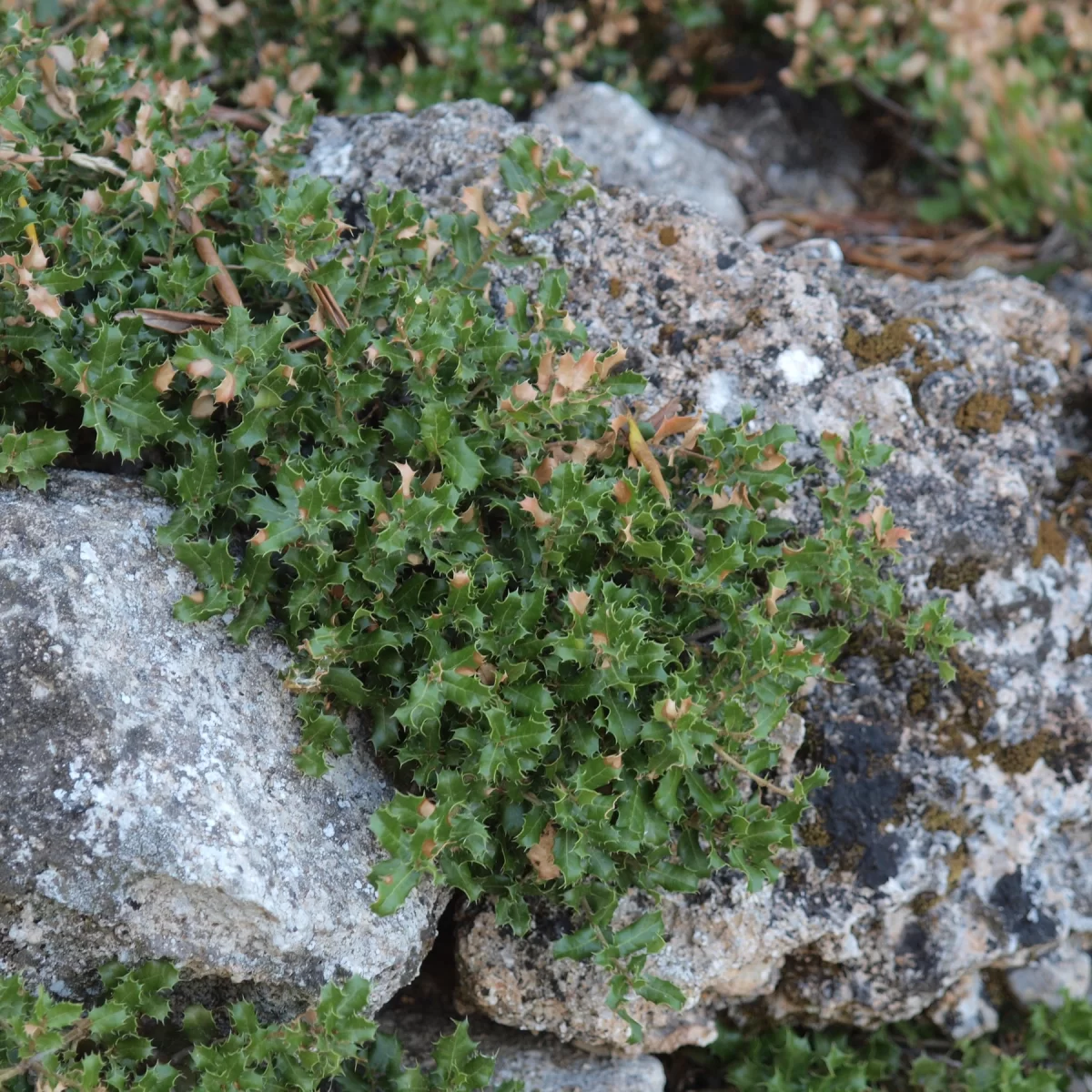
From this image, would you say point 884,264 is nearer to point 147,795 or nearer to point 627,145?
point 627,145

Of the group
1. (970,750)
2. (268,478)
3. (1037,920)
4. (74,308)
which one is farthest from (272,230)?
(1037,920)

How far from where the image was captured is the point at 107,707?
246cm

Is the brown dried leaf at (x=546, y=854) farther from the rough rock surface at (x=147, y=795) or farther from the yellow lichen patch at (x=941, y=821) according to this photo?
the yellow lichen patch at (x=941, y=821)

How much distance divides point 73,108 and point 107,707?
1.73 m

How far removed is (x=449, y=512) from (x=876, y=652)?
4.53ft

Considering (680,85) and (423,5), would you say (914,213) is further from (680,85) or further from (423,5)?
(423,5)

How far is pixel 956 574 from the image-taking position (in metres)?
3.31

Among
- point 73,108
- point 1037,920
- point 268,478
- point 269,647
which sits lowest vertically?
point 1037,920

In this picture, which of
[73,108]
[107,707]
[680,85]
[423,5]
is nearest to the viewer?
[107,707]

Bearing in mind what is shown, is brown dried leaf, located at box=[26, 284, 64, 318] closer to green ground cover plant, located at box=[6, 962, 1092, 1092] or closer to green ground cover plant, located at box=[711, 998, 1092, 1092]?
green ground cover plant, located at box=[6, 962, 1092, 1092]

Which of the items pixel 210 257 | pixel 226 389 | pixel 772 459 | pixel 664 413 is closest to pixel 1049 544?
pixel 772 459

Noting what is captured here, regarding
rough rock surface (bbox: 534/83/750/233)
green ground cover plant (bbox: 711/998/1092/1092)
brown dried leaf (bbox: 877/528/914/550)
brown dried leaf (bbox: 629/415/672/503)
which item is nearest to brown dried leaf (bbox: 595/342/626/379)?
brown dried leaf (bbox: 629/415/672/503)

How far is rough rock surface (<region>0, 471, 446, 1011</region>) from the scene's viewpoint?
2.38 m

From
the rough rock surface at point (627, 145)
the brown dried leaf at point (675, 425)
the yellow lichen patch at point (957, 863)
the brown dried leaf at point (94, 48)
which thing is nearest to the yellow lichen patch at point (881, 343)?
the brown dried leaf at point (675, 425)
